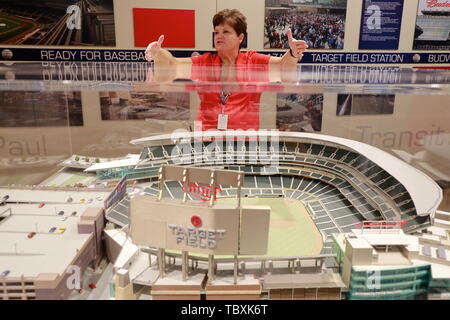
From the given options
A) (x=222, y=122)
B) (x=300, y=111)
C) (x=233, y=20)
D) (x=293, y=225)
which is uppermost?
(x=233, y=20)

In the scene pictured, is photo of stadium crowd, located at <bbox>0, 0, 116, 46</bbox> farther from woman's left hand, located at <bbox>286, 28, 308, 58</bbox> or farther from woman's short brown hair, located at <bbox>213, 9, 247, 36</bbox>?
woman's left hand, located at <bbox>286, 28, 308, 58</bbox>

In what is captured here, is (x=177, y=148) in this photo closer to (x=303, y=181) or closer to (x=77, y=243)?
(x=77, y=243)

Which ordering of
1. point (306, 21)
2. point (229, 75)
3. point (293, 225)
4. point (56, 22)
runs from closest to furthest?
1. point (229, 75)
2. point (293, 225)
3. point (56, 22)
4. point (306, 21)

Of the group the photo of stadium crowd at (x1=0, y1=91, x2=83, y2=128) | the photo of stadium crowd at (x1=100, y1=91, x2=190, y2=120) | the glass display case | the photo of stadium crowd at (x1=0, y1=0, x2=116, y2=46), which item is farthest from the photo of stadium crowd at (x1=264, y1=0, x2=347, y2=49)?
the photo of stadium crowd at (x1=0, y1=91, x2=83, y2=128)

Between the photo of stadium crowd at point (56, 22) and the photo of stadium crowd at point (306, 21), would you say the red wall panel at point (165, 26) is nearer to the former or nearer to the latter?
the photo of stadium crowd at point (56, 22)

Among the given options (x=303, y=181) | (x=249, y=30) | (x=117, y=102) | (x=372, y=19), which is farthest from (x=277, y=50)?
(x=117, y=102)

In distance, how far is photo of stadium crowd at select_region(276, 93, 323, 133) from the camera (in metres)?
3.46

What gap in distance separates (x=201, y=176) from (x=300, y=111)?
4.46ft

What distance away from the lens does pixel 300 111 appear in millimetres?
3713

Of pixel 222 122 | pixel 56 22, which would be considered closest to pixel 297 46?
pixel 222 122

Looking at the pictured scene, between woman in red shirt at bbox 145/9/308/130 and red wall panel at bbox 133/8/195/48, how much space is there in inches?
116

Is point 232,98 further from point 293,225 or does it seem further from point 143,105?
point 293,225

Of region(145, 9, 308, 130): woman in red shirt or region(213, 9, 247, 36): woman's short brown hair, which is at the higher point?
region(213, 9, 247, 36): woman's short brown hair

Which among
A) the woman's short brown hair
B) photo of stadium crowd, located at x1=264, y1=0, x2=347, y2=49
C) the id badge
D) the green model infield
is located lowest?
the green model infield
